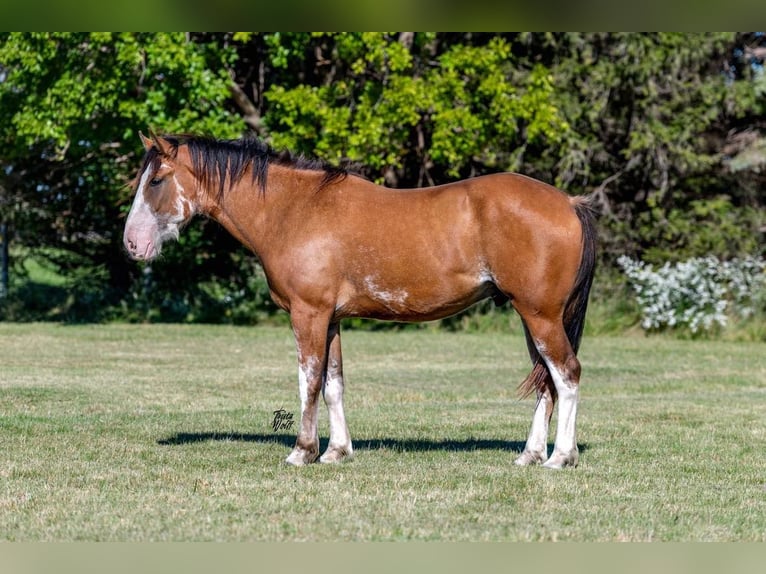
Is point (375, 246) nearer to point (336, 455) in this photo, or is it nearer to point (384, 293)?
point (384, 293)

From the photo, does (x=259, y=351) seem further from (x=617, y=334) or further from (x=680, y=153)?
(x=680, y=153)

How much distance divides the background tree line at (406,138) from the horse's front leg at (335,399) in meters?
12.5

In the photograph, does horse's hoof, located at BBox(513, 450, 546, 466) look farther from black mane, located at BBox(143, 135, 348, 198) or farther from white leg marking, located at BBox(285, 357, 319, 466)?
black mane, located at BBox(143, 135, 348, 198)

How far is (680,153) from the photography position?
79.4 feet

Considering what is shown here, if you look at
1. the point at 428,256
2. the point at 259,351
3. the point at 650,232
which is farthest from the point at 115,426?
the point at 650,232

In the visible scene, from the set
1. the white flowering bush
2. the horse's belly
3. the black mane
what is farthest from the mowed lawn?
the white flowering bush

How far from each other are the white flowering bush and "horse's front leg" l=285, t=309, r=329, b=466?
14.3 metres

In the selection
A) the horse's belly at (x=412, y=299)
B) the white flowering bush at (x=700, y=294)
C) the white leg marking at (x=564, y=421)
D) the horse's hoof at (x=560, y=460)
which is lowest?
the white flowering bush at (x=700, y=294)

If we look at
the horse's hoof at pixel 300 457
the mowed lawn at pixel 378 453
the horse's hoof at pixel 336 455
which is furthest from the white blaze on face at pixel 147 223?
the horse's hoof at pixel 336 455

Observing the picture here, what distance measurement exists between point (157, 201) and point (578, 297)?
320cm

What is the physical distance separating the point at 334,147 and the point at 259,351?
4848 millimetres

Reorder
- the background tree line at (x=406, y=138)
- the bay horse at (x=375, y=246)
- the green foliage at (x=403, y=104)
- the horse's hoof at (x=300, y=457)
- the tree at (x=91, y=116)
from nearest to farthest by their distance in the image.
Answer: the bay horse at (x=375, y=246)
the horse's hoof at (x=300, y=457)
the tree at (x=91, y=116)
the green foliage at (x=403, y=104)
the background tree line at (x=406, y=138)

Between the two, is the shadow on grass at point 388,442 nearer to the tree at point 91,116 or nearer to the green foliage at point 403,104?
→ the tree at point 91,116

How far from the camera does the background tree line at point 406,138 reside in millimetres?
21141
